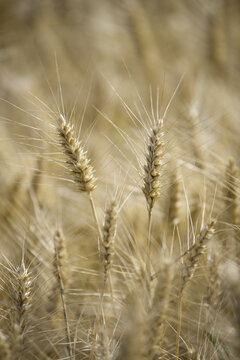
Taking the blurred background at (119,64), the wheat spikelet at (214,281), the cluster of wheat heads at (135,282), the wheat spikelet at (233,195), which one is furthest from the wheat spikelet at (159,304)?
the blurred background at (119,64)

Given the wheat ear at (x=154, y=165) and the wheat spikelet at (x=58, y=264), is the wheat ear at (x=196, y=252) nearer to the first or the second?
the wheat ear at (x=154, y=165)

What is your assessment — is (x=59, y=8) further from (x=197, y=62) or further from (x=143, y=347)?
(x=143, y=347)

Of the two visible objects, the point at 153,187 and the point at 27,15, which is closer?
the point at 153,187

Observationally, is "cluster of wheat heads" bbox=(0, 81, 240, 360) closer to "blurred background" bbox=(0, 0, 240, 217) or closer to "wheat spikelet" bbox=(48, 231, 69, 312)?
"wheat spikelet" bbox=(48, 231, 69, 312)

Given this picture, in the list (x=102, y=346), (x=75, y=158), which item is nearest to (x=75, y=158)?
(x=75, y=158)

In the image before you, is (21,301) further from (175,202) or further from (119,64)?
(119,64)

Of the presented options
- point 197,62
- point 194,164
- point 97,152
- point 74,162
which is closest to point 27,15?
point 197,62
